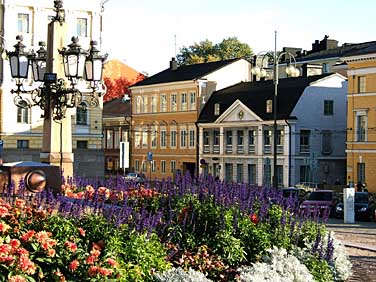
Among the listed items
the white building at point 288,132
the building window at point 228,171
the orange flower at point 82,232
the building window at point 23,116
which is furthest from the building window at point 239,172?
the orange flower at point 82,232

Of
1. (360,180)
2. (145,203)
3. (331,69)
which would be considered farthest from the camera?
(331,69)

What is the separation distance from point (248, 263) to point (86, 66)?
21.2 feet

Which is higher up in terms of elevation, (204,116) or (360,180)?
(204,116)

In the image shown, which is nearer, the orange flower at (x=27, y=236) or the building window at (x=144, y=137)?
the orange flower at (x=27, y=236)

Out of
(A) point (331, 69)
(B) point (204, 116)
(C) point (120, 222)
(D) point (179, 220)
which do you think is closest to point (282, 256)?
(D) point (179, 220)

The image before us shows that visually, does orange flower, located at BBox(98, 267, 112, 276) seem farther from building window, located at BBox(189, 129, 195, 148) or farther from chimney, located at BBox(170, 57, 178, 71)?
chimney, located at BBox(170, 57, 178, 71)

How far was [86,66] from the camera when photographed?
1739 cm

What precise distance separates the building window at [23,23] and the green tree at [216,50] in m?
40.9

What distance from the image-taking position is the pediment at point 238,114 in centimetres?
6394

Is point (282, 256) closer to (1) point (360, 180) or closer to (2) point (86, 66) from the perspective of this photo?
(2) point (86, 66)

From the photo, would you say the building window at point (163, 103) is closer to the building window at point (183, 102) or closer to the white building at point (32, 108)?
the building window at point (183, 102)

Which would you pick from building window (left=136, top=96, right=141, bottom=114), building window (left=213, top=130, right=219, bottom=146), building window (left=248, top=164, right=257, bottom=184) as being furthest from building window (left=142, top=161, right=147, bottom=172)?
building window (left=248, top=164, right=257, bottom=184)

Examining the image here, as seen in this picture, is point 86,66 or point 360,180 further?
point 360,180

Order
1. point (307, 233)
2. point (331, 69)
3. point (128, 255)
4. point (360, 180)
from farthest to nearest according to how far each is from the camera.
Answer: point (331, 69) < point (360, 180) < point (307, 233) < point (128, 255)
